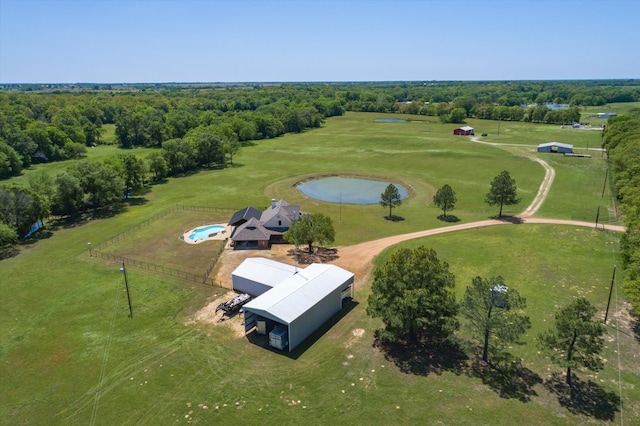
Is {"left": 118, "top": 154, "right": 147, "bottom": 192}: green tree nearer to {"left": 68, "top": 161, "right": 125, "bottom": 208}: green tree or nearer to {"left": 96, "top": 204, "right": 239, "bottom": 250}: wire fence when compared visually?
{"left": 68, "top": 161, "right": 125, "bottom": 208}: green tree

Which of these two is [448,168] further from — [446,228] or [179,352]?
[179,352]


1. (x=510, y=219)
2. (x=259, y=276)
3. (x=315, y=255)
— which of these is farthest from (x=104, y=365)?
(x=510, y=219)

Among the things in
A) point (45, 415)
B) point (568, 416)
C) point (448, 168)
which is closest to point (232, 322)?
point (45, 415)

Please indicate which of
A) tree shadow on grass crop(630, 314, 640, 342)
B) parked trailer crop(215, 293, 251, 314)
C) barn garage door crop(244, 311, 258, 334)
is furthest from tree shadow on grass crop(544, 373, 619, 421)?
parked trailer crop(215, 293, 251, 314)

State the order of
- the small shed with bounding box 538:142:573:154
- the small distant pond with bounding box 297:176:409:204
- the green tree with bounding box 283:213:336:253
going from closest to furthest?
the green tree with bounding box 283:213:336:253, the small distant pond with bounding box 297:176:409:204, the small shed with bounding box 538:142:573:154

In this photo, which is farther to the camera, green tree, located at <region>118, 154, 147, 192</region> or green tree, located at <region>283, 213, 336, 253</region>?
green tree, located at <region>118, 154, 147, 192</region>

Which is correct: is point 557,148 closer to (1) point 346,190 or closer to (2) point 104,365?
(1) point 346,190
